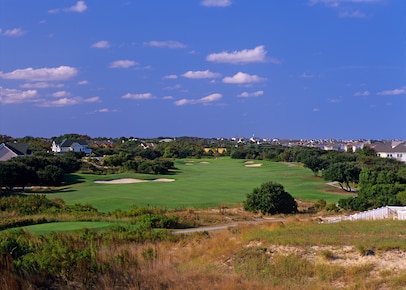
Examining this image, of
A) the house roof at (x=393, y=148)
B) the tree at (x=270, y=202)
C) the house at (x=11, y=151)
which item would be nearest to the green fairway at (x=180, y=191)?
the tree at (x=270, y=202)

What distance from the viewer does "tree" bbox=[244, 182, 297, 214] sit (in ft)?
130

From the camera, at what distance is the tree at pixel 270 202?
39.5 meters

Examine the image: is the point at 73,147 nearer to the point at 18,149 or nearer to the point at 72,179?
the point at 18,149

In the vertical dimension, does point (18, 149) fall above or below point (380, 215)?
above

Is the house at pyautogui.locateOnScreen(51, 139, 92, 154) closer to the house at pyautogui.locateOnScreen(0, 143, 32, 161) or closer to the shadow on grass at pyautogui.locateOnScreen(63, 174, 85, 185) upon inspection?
the house at pyautogui.locateOnScreen(0, 143, 32, 161)

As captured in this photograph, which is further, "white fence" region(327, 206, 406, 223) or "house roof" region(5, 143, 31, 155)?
"house roof" region(5, 143, 31, 155)

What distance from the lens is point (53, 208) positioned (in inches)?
1417

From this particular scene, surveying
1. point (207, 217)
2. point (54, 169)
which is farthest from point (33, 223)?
point (54, 169)

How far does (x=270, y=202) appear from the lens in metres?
39.5

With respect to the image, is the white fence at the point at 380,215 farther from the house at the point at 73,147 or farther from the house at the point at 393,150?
the house at the point at 73,147

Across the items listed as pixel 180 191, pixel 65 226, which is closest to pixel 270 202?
pixel 180 191

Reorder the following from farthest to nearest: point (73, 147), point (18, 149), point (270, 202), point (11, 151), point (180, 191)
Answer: point (73, 147) < point (18, 149) < point (11, 151) < point (180, 191) < point (270, 202)

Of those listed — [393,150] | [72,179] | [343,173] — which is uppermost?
[393,150]

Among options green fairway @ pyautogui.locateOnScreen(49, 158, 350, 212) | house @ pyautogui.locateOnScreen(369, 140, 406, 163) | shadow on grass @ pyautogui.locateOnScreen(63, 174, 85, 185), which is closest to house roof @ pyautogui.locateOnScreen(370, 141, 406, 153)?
house @ pyautogui.locateOnScreen(369, 140, 406, 163)
